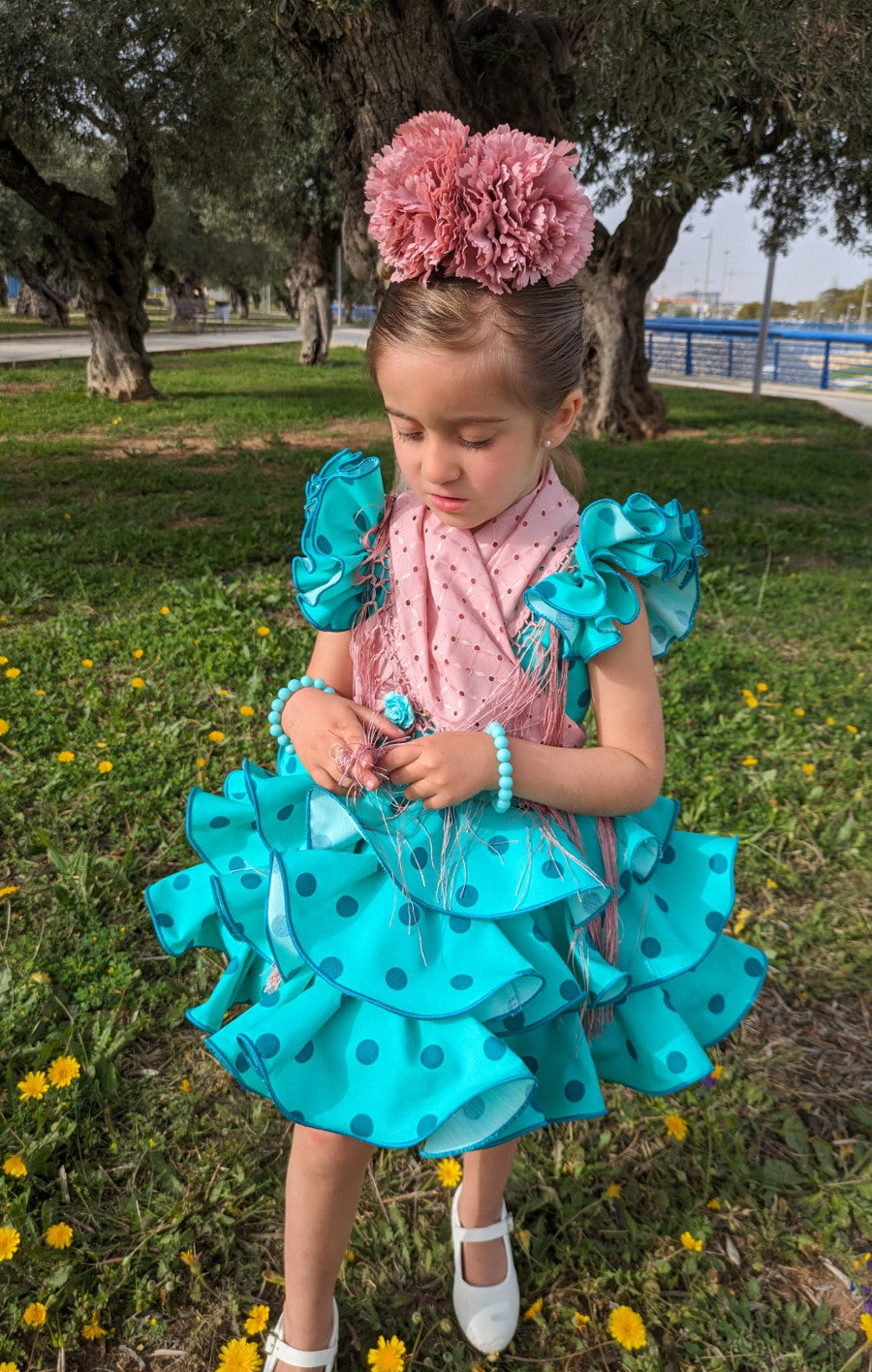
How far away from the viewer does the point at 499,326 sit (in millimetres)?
1409

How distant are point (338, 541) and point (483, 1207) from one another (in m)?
1.31

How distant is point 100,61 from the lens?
11.2 metres

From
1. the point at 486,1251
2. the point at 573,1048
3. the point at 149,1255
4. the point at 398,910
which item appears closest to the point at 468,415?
the point at 398,910

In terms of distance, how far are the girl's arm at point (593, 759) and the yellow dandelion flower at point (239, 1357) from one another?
109 centimetres

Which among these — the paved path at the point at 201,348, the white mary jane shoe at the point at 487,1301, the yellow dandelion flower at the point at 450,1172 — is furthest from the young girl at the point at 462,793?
the paved path at the point at 201,348

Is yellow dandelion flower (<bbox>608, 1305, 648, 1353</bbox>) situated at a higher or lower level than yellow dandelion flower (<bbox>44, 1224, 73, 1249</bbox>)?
lower

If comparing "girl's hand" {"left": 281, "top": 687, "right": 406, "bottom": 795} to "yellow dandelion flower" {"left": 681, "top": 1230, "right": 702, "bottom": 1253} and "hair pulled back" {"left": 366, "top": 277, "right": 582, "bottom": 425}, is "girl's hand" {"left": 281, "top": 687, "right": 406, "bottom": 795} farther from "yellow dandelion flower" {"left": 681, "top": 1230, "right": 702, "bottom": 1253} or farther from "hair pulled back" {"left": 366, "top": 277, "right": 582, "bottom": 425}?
"yellow dandelion flower" {"left": 681, "top": 1230, "right": 702, "bottom": 1253}

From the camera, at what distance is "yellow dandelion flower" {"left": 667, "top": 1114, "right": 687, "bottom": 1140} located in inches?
86.6

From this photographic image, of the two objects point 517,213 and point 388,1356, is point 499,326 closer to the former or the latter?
point 517,213

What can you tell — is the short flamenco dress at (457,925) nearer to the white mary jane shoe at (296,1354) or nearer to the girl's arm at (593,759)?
the girl's arm at (593,759)

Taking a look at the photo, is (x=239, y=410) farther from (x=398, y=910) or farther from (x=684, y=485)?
(x=398, y=910)

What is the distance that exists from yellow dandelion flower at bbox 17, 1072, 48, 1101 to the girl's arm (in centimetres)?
123

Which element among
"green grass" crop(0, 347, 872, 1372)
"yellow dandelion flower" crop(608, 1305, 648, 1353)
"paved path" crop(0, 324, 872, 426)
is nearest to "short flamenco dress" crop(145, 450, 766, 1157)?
"yellow dandelion flower" crop(608, 1305, 648, 1353)

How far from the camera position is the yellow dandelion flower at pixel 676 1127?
2.20m
